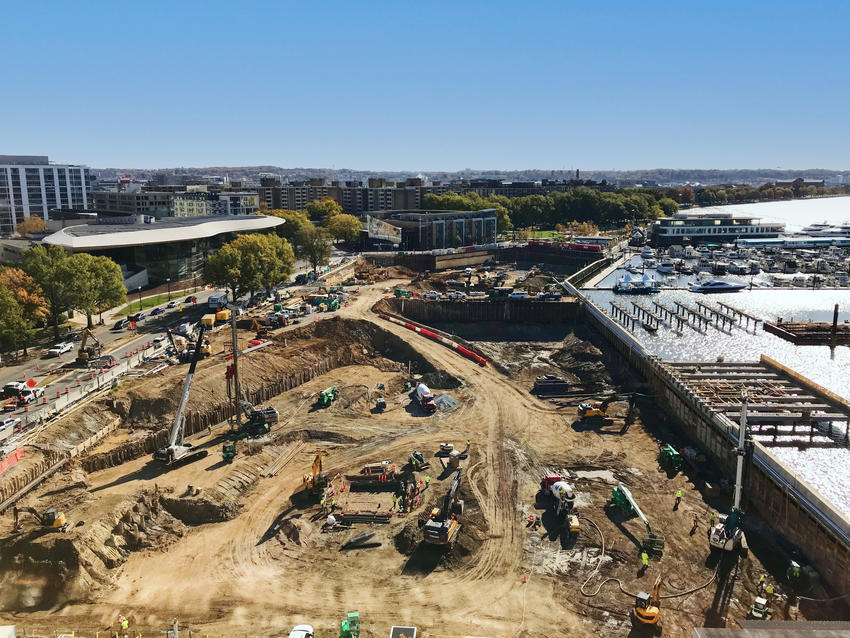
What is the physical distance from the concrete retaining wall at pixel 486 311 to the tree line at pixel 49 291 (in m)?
34.6

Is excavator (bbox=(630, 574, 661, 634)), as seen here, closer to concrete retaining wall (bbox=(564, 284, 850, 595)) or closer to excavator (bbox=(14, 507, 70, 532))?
concrete retaining wall (bbox=(564, 284, 850, 595))

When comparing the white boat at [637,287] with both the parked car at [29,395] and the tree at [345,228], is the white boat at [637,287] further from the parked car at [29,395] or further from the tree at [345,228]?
the parked car at [29,395]

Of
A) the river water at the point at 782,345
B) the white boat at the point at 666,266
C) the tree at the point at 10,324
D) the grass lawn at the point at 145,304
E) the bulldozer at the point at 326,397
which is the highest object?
the tree at the point at 10,324

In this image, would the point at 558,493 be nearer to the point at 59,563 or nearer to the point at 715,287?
the point at 59,563

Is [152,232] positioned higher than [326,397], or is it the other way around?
[152,232]

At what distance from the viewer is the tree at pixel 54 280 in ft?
A: 216

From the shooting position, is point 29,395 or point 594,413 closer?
point 29,395

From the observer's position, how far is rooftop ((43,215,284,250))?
84.6 metres

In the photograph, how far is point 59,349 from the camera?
Answer: 60750 mm

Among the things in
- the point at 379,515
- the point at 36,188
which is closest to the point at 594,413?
the point at 379,515

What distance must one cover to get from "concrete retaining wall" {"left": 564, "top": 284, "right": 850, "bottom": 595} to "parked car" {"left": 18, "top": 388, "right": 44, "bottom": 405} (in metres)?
49.5

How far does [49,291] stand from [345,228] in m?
77.9

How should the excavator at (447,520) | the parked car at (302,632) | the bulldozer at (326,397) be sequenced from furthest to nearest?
1. the bulldozer at (326,397)
2. the excavator at (447,520)
3. the parked car at (302,632)

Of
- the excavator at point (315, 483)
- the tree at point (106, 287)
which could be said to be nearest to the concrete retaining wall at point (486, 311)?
the tree at point (106, 287)
